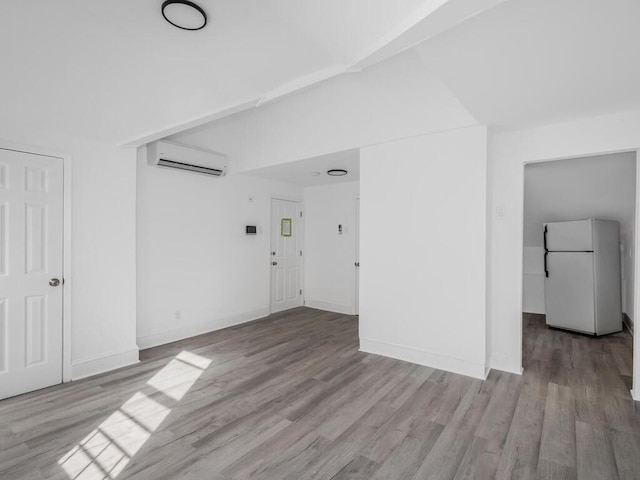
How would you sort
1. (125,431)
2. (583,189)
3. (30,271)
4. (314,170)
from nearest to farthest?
(125,431)
(30,271)
(583,189)
(314,170)

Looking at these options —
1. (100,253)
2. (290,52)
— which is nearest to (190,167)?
(100,253)

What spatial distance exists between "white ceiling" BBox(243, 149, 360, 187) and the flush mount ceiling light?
2.58 m

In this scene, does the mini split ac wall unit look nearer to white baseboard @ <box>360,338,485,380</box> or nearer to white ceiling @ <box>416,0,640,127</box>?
white baseboard @ <box>360,338,485,380</box>

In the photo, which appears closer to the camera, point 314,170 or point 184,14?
point 184,14

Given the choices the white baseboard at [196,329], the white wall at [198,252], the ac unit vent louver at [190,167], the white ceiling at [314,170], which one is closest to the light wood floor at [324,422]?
the white baseboard at [196,329]

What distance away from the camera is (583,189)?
4547 millimetres

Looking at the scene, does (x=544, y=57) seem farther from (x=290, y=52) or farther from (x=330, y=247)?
(x=330, y=247)

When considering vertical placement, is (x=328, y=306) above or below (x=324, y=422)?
above

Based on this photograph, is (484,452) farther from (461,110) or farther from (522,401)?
(461,110)

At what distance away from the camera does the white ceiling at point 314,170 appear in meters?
4.31

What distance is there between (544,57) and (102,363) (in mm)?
4545

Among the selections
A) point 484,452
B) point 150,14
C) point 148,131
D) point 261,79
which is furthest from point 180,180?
point 484,452

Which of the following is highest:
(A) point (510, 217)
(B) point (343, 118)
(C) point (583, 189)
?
(B) point (343, 118)

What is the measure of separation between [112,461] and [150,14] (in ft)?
8.30
